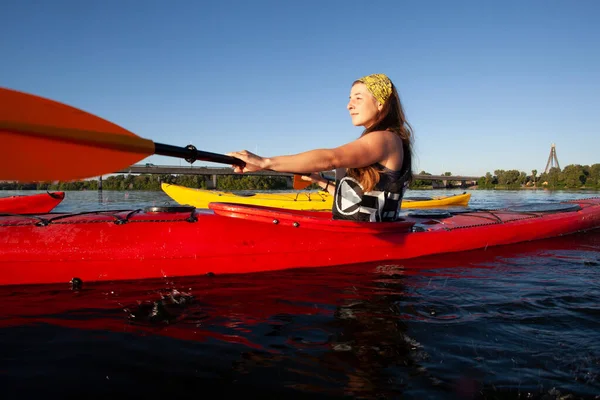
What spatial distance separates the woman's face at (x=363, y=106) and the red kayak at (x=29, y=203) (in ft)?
11.4

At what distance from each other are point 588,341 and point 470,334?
645mm

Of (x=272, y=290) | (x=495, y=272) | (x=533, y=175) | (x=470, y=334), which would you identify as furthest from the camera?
(x=533, y=175)

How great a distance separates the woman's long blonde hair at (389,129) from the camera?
12.9ft

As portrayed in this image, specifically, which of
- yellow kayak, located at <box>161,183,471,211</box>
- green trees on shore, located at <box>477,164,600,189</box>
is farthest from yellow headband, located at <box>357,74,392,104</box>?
green trees on shore, located at <box>477,164,600,189</box>

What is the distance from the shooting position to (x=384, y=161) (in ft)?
12.8

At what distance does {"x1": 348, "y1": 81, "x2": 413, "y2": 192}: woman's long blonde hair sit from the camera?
3939 millimetres

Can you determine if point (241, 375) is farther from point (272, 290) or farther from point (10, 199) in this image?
point (10, 199)

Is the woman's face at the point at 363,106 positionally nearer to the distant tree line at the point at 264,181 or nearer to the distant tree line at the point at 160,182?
the distant tree line at the point at 264,181

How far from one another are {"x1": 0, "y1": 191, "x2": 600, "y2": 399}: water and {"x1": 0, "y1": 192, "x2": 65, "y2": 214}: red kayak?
1608mm

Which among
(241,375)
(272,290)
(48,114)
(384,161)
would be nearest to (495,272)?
(384,161)

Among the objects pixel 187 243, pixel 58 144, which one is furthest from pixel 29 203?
pixel 187 243

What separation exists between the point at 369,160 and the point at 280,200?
10.3 metres

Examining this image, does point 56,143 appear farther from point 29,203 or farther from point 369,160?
point 369,160

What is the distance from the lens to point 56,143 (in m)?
3.10
